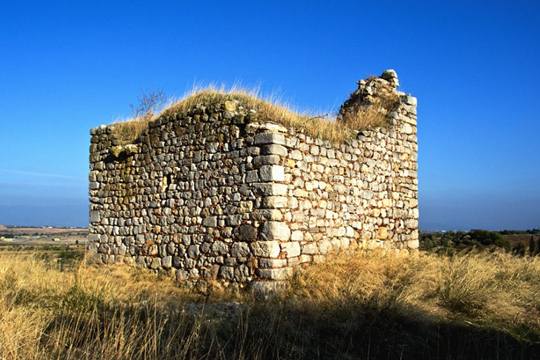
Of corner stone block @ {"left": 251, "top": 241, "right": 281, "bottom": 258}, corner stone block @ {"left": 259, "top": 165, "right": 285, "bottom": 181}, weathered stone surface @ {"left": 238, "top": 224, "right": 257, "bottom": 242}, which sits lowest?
corner stone block @ {"left": 251, "top": 241, "right": 281, "bottom": 258}

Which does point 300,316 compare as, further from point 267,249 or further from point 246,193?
point 246,193

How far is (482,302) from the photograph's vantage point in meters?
8.13

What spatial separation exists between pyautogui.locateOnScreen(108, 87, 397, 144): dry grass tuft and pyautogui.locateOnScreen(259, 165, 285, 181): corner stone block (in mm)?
915

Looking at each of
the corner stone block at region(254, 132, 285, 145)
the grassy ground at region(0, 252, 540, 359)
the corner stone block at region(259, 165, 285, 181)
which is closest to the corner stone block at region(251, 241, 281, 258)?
the grassy ground at region(0, 252, 540, 359)

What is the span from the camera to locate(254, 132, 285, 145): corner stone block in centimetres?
883

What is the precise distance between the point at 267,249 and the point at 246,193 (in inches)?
42.0

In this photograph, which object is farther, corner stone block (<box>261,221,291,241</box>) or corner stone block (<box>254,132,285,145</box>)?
corner stone block (<box>254,132,285,145</box>)

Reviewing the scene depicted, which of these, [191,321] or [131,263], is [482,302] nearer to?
[191,321]

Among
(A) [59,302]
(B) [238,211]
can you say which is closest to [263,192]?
(B) [238,211]

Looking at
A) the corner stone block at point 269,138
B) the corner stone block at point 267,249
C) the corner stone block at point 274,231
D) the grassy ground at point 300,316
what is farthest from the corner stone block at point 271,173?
the grassy ground at point 300,316

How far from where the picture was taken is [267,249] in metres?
8.61

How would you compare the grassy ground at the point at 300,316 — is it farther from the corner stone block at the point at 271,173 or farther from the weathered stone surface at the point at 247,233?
the corner stone block at the point at 271,173

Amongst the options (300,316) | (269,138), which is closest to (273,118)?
(269,138)

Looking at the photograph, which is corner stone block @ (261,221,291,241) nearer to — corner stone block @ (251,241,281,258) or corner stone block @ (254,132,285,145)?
corner stone block @ (251,241,281,258)
